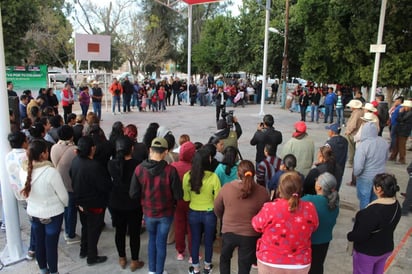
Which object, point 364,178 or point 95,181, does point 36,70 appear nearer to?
point 95,181

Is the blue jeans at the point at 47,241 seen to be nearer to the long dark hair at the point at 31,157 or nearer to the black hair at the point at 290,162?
the long dark hair at the point at 31,157

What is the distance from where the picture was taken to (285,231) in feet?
8.91

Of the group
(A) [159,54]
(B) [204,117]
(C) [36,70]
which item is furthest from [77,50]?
(A) [159,54]

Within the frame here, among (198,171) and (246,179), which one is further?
(198,171)

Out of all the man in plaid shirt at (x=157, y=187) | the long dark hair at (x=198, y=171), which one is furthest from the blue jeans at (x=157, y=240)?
the long dark hair at (x=198, y=171)

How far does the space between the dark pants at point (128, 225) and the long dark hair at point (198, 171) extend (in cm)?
79

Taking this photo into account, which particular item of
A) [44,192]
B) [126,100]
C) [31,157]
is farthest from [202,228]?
[126,100]

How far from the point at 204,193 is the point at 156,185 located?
0.53 meters

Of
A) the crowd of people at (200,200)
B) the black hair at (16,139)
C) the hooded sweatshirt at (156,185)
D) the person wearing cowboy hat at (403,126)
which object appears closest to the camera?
the crowd of people at (200,200)

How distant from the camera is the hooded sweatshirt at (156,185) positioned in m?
3.59

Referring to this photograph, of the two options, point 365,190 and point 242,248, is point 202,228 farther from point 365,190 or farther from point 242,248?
point 365,190

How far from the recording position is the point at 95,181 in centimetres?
389

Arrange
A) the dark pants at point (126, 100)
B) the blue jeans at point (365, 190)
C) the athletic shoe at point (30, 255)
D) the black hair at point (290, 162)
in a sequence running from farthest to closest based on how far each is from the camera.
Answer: the dark pants at point (126, 100) < the blue jeans at point (365, 190) < the athletic shoe at point (30, 255) < the black hair at point (290, 162)

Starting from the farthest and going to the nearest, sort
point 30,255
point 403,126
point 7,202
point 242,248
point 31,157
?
point 403,126
point 30,255
point 7,202
point 31,157
point 242,248
